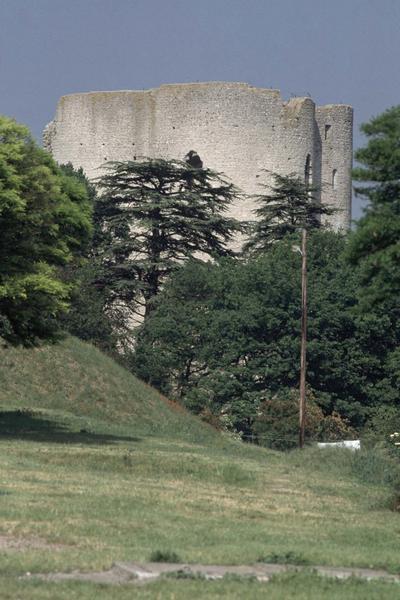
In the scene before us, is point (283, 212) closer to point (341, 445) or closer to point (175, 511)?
point (341, 445)

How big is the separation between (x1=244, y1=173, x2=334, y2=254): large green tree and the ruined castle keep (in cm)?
213

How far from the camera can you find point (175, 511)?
18.5 metres

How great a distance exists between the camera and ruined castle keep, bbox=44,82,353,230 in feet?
263

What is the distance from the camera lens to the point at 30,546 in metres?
14.7

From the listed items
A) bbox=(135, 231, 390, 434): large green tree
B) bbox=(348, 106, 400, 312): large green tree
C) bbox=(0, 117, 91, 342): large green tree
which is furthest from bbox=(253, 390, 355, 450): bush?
bbox=(348, 106, 400, 312): large green tree

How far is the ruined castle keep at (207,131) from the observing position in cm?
8031

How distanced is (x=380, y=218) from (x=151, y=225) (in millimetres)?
49989

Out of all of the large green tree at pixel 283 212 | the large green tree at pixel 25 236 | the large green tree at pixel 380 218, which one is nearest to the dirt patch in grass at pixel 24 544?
the large green tree at pixel 380 218

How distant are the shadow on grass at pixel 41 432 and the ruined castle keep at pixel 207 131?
4236cm

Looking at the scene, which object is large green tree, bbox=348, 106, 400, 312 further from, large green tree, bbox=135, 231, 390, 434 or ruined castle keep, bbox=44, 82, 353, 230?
ruined castle keep, bbox=44, 82, 353, 230

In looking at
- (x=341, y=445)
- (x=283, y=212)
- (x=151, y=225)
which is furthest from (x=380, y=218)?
(x=283, y=212)

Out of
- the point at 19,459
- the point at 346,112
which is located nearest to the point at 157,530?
the point at 19,459

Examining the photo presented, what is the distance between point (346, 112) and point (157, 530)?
7008cm

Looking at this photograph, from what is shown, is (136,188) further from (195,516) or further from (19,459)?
(195,516)
